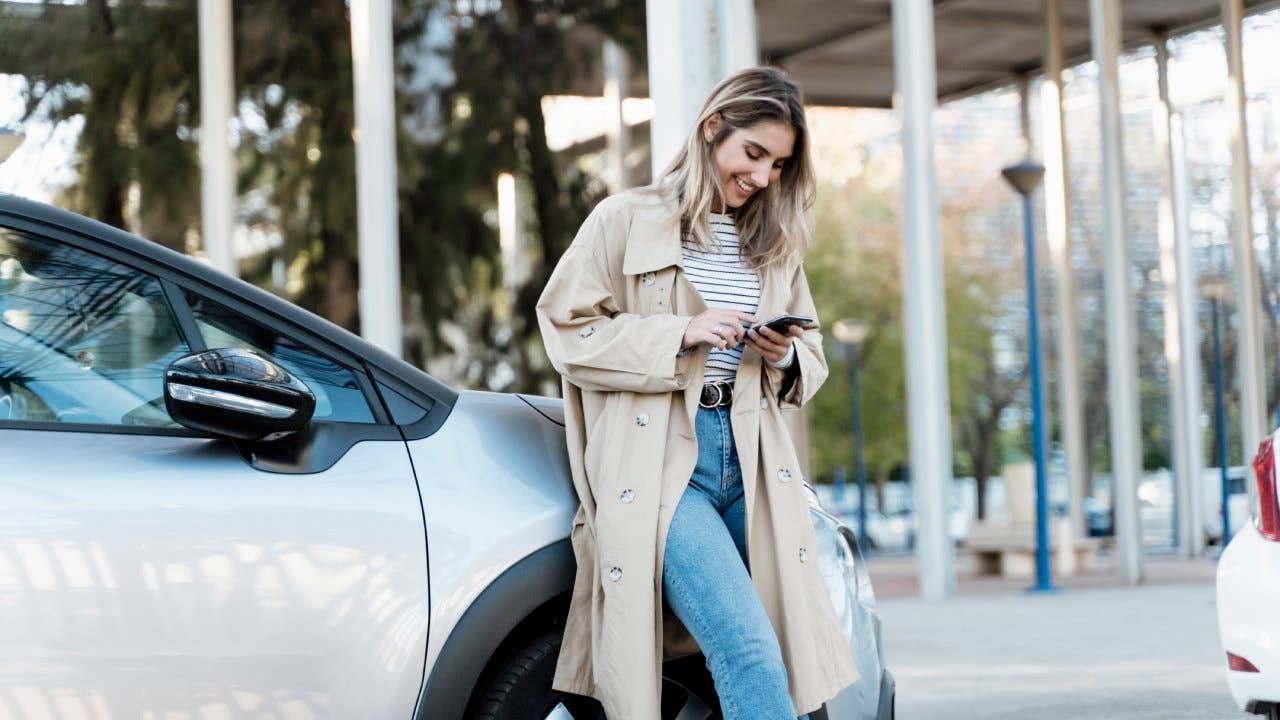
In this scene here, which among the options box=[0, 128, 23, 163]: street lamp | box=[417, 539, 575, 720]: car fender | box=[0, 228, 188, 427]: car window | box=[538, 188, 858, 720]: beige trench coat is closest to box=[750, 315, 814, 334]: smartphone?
box=[538, 188, 858, 720]: beige trench coat

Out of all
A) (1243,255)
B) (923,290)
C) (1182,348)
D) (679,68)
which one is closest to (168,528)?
(679,68)

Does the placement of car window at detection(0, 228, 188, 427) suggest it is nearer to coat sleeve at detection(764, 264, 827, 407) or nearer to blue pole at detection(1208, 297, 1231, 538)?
coat sleeve at detection(764, 264, 827, 407)

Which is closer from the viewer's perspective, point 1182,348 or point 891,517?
point 1182,348

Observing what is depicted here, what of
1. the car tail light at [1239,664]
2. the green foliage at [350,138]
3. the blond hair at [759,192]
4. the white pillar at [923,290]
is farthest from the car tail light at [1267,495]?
the green foliage at [350,138]

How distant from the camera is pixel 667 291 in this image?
10.5ft

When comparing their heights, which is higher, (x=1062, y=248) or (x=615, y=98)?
(x=615, y=98)

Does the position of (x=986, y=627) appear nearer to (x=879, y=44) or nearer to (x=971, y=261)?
(x=879, y=44)

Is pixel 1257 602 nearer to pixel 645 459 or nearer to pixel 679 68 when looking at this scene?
pixel 645 459

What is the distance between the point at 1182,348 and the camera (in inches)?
760

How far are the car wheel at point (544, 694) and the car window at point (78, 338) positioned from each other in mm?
796

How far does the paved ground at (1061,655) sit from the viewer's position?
21.0ft

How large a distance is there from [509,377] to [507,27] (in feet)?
9.66

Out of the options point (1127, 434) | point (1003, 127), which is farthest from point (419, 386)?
point (1003, 127)

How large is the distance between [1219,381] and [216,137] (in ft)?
45.3
